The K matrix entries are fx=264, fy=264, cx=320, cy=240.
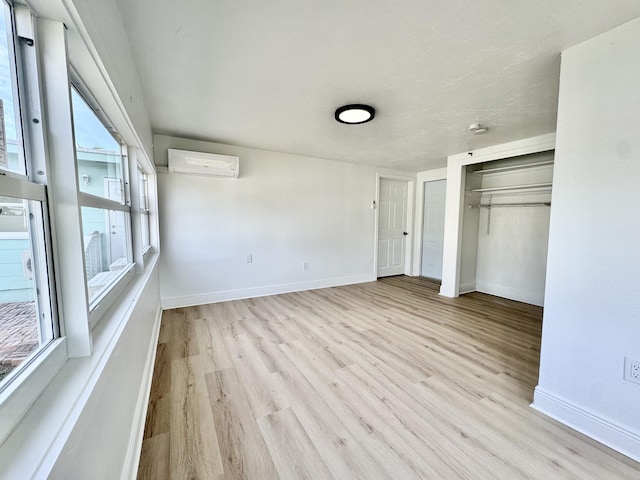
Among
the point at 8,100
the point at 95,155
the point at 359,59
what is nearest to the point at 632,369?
the point at 359,59

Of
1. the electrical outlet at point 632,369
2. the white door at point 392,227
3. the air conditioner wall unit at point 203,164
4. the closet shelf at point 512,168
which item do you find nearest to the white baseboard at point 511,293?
the white door at point 392,227

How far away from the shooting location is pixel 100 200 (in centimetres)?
121

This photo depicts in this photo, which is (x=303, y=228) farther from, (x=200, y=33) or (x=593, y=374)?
(x=593, y=374)

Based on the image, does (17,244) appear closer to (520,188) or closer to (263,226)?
(263,226)

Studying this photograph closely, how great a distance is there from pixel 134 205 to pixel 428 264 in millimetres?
4844

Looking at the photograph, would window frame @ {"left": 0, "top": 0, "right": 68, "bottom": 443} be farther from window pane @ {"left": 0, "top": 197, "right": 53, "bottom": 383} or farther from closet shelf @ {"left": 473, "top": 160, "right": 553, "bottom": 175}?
closet shelf @ {"left": 473, "top": 160, "right": 553, "bottom": 175}

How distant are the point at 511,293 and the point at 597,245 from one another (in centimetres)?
297

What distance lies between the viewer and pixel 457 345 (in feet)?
8.04

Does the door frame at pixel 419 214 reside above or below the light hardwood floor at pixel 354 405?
above

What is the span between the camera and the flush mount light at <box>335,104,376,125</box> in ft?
7.42

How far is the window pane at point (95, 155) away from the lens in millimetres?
1085

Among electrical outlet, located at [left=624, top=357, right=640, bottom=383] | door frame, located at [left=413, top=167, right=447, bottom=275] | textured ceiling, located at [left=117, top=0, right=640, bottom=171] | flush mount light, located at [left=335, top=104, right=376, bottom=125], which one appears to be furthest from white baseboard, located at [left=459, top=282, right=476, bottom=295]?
flush mount light, located at [left=335, top=104, right=376, bottom=125]

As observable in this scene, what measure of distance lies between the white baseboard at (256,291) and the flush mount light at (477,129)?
282 centimetres

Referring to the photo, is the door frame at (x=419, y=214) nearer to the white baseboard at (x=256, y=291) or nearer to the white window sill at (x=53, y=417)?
the white baseboard at (x=256, y=291)
